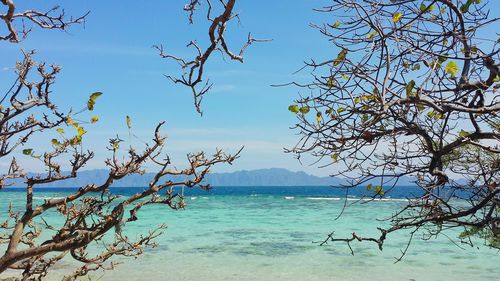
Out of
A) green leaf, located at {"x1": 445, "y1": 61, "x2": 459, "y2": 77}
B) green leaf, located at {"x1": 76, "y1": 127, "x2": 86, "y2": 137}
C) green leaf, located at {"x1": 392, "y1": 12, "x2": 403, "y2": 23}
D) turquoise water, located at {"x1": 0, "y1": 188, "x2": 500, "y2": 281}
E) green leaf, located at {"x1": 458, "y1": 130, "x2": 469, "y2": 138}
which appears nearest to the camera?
green leaf, located at {"x1": 445, "y1": 61, "x2": 459, "y2": 77}

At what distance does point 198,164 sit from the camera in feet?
10.6

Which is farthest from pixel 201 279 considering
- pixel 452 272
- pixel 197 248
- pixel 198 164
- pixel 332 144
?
pixel 332 144

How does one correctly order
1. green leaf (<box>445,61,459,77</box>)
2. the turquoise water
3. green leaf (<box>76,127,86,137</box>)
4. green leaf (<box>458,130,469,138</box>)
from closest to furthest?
green leaf (<box>445,61,459,77</box>)
green leaf (<box>458,130,469,138</box>)
green leaf (<box>76,127,86,137</box>)
the turquoise water

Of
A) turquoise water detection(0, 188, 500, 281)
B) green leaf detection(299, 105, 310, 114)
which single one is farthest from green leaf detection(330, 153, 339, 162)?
turquoise water detection(0, 188, 500, 281)

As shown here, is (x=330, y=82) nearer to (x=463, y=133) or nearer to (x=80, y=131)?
(x=463, y=133)

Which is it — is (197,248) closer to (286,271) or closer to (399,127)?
(286,271)

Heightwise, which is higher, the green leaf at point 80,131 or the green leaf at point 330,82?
the green leaf at point 330,82

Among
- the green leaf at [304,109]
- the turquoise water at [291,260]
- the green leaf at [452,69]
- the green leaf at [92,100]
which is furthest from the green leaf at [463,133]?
the turquoise water at [291,260]

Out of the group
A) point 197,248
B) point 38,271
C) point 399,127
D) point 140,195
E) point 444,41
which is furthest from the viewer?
point 197,248

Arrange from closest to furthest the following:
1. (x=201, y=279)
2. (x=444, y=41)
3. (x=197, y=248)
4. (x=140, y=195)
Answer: (x=444, y=41) < (x=140, y=195) < (x=201, y=279) < (x=197, y=248)

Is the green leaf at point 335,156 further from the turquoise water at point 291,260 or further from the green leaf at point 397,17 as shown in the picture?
the turquoise water at point 291,260

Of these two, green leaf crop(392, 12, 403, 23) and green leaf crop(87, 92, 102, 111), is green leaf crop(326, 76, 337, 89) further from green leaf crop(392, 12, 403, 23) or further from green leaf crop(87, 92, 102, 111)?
green leaf crop(87, 92, 102, 111)

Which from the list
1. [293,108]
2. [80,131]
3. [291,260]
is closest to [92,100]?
[80,131]

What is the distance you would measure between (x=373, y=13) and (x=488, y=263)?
11836mm
